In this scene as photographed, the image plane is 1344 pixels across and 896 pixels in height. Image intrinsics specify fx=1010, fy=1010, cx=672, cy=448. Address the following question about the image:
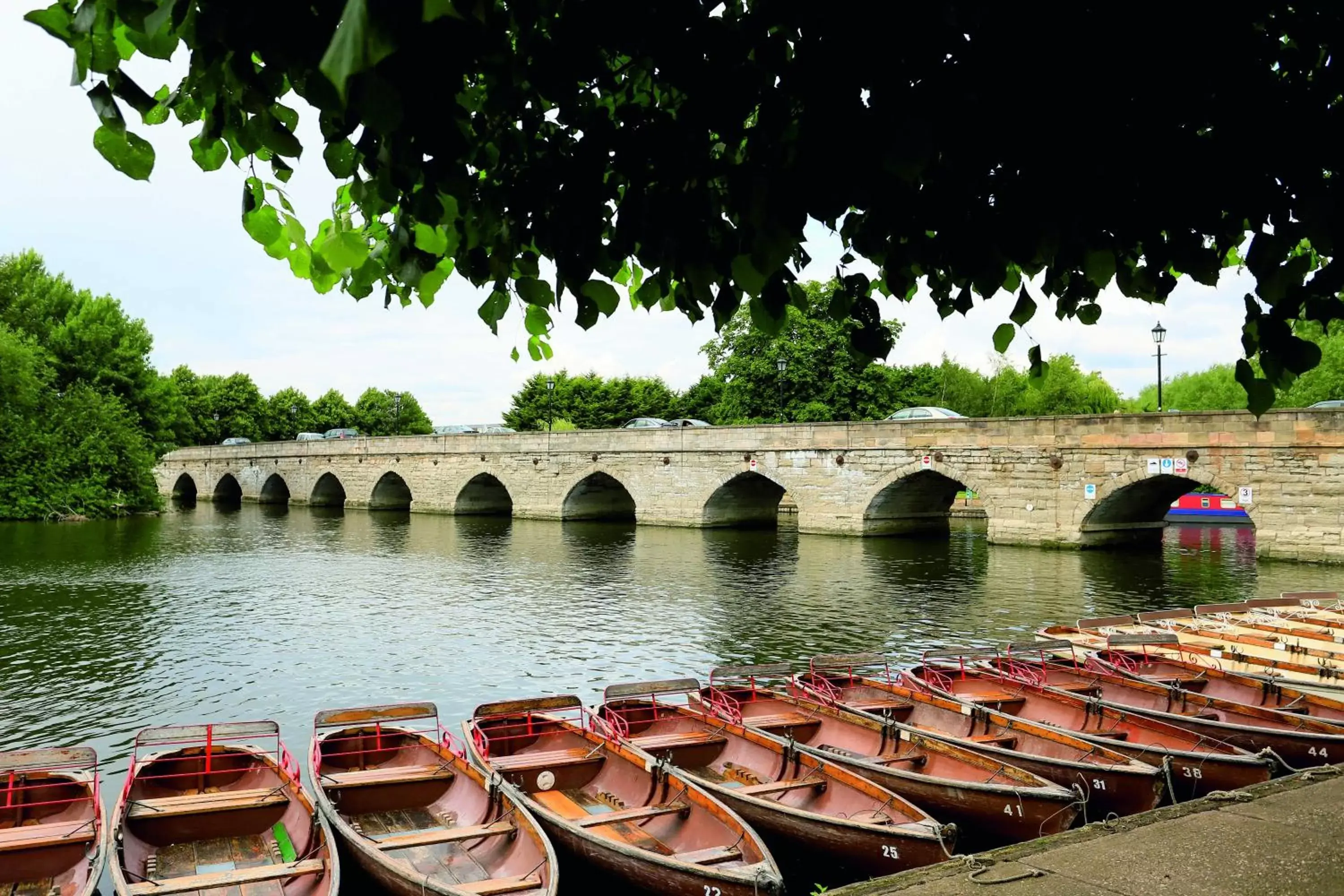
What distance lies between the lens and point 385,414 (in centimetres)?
8312

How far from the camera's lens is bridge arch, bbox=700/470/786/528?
36.8 metres

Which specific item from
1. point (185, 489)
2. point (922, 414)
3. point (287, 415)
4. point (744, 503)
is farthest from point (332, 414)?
point (922, 414)

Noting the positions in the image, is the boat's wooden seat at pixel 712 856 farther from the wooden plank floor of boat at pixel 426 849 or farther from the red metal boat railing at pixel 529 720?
the red metal boat railing at pixel 529 720

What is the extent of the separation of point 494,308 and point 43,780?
6.37m

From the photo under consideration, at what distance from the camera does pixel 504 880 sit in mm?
6098

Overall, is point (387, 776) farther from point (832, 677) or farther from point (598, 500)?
point (598, 500)

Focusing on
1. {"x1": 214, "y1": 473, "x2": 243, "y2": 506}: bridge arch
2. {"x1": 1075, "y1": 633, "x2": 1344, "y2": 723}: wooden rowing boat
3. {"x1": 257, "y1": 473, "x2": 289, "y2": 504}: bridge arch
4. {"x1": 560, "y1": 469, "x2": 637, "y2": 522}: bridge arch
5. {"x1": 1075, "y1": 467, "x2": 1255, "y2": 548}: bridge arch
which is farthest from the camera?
{"x1": 214, "y1": 473, "x2": 243, "y2": 506}: bridge arch

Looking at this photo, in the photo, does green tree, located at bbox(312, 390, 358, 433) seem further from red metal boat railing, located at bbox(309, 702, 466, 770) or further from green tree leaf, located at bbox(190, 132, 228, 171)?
green tree leaf, located at bbox(190, 132, 228, 171)

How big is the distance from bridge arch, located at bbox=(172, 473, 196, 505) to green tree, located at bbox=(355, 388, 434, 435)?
55.0 feet

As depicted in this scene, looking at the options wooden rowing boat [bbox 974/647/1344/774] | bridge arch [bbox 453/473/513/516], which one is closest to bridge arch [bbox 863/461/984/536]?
bridge arch [bbox 453/473/513/516]

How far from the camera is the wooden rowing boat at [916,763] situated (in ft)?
23.9

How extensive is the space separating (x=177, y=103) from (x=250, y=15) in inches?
42.2

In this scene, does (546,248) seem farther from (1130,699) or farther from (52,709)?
(52,709)

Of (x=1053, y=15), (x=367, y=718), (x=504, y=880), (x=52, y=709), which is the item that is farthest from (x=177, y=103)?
(x=52, y=709)
